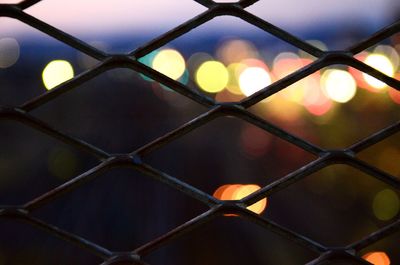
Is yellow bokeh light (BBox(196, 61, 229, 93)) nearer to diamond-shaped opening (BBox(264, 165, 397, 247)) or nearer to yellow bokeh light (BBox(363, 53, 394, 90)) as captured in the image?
diamond-shaped opening (BBox(264, 165, 397, 247))

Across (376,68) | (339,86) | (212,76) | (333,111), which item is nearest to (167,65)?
(333,111)

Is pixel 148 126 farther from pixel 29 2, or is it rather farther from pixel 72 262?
pixel 29 2

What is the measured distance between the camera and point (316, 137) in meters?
17.0

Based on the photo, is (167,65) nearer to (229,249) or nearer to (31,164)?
(31,164)

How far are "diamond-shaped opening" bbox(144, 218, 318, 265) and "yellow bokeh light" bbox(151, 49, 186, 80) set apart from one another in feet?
6.95

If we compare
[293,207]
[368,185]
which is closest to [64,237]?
[293,207]

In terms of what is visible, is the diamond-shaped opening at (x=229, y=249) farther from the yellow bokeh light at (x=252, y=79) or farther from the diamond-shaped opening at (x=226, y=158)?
the yellow bokeh light at (x=252, y=79)

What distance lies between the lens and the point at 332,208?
39.2 feet

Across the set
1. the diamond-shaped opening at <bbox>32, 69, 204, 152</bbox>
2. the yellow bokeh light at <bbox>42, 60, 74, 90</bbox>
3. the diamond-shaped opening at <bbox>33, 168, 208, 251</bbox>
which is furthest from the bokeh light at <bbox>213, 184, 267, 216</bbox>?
the yellow bokeh light at <bbox>42, 60, 74, 90</bbox>

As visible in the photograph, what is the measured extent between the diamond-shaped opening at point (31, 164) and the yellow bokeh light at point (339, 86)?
897 centimetres

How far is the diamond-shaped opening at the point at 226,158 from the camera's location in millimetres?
14141

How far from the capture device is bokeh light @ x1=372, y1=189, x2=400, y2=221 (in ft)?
34.3

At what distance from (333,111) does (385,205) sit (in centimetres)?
1290

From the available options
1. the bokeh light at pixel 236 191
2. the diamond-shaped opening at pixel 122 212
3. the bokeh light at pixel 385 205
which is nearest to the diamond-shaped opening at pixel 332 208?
the bokeh light at pixel 385 205
